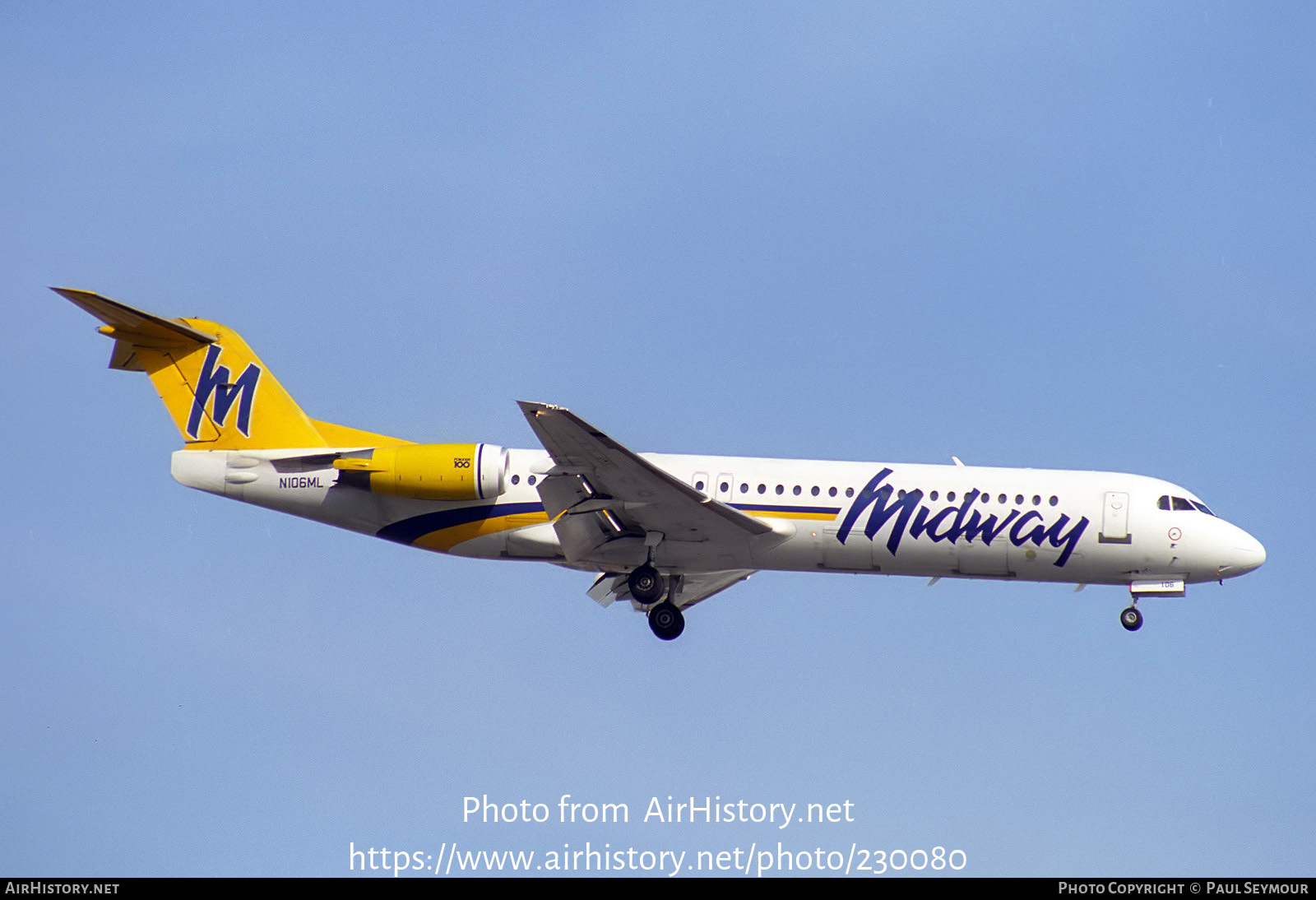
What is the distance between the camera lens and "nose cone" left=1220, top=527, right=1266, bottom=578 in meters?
27.9

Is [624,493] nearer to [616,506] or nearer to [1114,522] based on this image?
[616,506]

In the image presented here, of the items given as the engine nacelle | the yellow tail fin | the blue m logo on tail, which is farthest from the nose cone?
the blue m logo on tail

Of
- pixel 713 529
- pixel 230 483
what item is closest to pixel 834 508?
pixel 713 529

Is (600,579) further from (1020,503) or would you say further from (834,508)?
(1020,503)

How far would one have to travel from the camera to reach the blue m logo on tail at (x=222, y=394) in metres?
29.4

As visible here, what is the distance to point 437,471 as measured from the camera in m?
27.3

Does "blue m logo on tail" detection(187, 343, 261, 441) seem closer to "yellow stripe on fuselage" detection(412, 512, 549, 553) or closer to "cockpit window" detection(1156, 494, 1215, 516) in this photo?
"yellow stripe on fuselage" detection(412, 512, 549, 553)

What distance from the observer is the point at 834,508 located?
27.7m

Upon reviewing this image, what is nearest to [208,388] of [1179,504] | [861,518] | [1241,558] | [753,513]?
[753,513]

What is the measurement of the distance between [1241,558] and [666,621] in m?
10.7

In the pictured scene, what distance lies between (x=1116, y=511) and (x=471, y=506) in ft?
38.9

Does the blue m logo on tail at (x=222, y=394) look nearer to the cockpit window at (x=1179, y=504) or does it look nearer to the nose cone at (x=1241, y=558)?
the cockpit window at (x=1179, y=504)

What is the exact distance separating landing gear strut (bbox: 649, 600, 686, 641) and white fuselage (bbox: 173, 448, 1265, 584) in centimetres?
107
